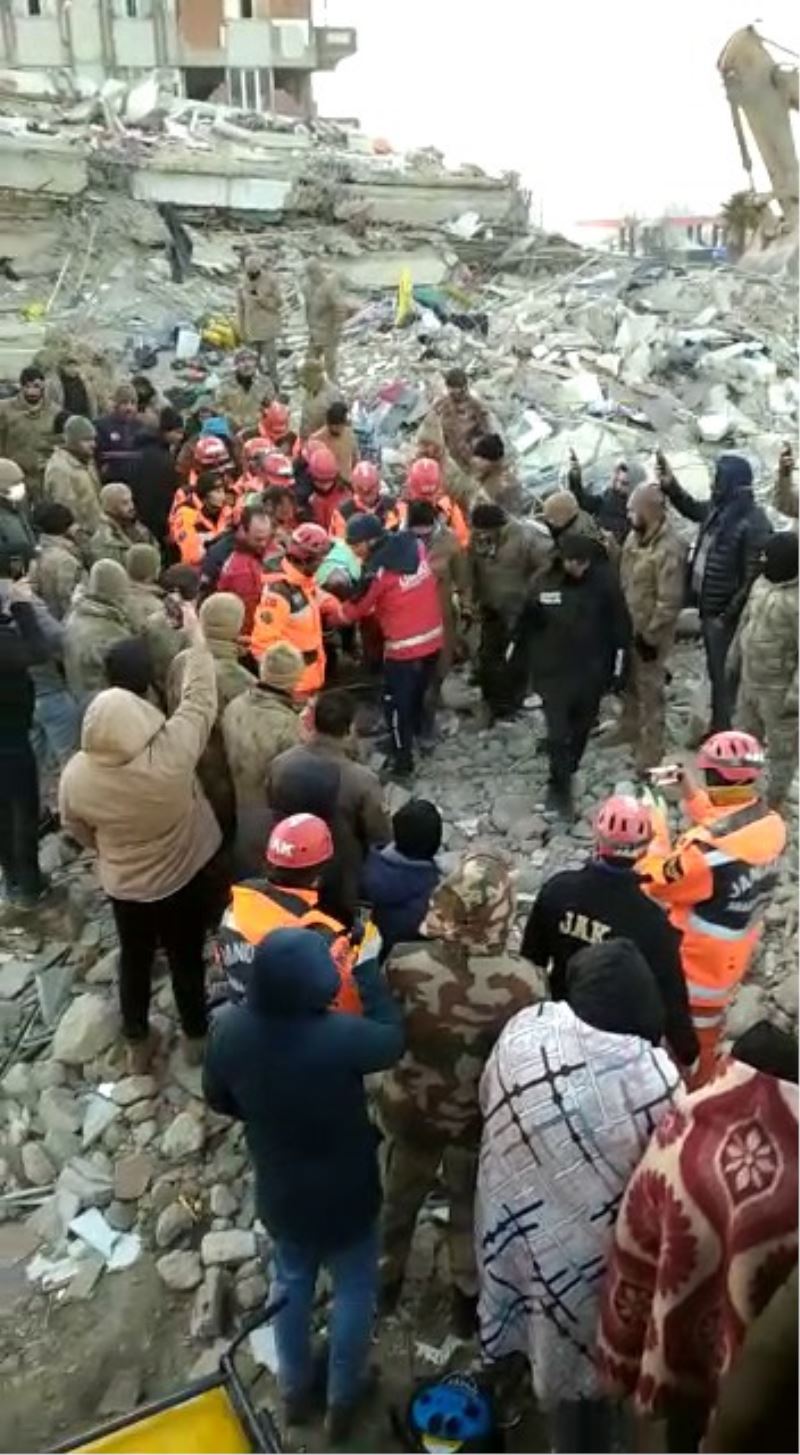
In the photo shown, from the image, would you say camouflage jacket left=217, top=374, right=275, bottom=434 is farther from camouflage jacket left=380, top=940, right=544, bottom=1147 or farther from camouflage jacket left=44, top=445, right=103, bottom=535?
camouflage jacket left=380, top=940, right=544, bottom=1147

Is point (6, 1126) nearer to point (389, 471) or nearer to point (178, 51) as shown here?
point (389, 471)

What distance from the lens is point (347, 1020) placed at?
3.20 meters

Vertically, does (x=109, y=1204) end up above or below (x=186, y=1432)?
below

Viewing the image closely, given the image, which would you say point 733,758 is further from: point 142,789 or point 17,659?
point 17,659

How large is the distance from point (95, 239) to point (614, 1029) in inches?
953

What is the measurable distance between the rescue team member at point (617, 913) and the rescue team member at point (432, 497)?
4008 mm

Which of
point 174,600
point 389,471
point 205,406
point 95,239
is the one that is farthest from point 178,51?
point 174,600

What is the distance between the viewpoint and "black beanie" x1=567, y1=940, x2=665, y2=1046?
2.99 metres

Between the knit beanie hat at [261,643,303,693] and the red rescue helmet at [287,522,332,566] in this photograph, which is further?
the red rescue helmet at [287,522,332,566]

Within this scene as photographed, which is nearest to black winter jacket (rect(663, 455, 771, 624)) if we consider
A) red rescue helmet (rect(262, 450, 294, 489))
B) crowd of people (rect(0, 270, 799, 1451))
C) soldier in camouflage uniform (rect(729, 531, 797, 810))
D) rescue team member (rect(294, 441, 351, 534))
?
crowd of people (rect(0, 270, 799, 1451))

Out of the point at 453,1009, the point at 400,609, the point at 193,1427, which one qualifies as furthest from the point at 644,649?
the point at 193,1427

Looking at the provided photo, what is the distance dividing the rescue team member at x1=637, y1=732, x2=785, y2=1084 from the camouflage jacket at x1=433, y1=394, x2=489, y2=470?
6.72 metres

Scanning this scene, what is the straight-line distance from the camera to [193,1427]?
2902mm

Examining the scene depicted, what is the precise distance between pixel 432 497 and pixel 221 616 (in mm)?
2618
